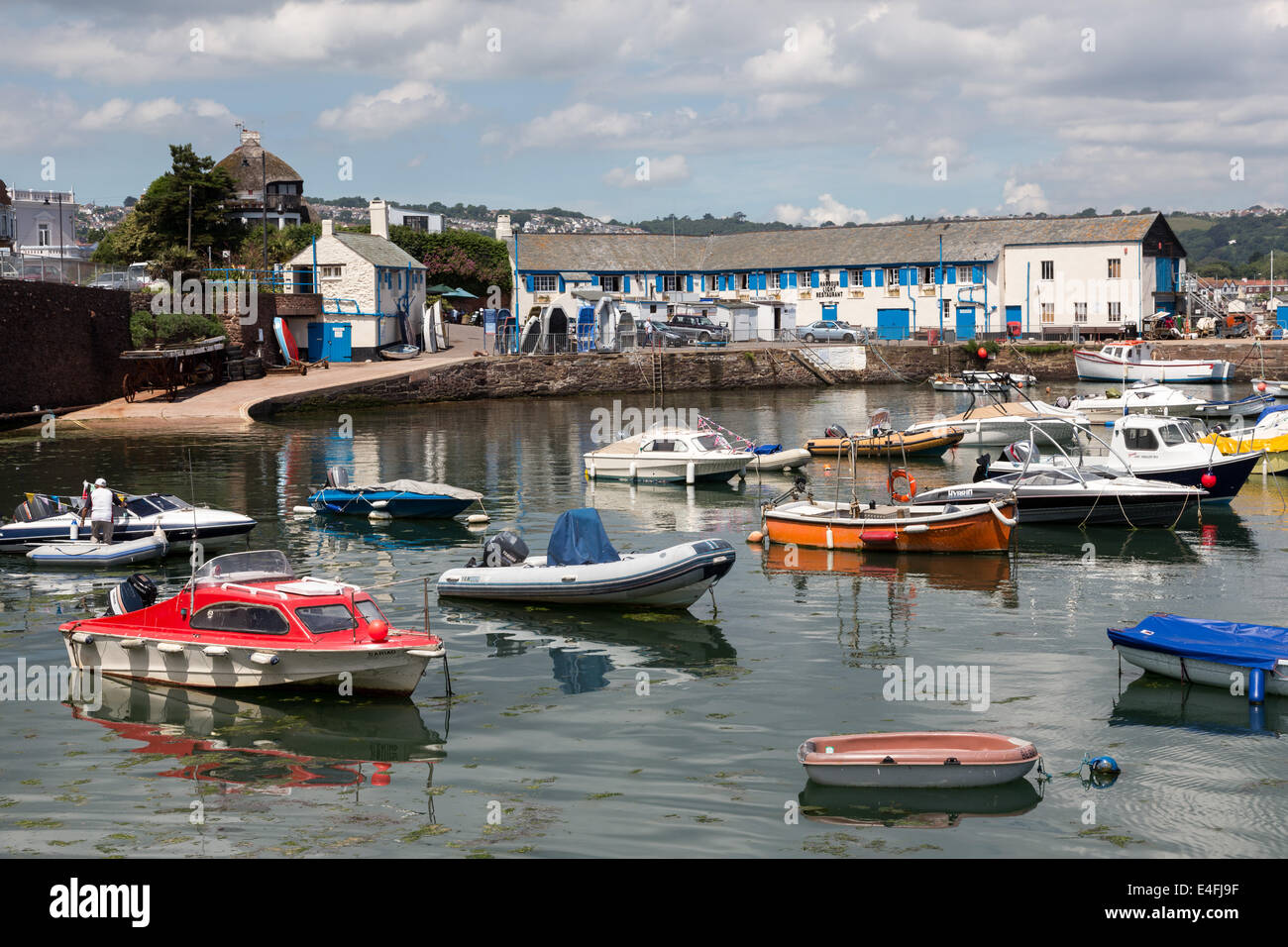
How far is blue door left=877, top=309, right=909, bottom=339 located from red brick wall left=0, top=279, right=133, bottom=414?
2180 inches

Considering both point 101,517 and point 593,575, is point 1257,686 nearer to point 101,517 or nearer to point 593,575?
point 593,575

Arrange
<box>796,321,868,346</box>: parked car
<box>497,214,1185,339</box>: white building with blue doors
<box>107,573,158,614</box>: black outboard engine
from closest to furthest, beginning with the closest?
<box>107,573,158,614</box>: black outboard engine < <box>796,321,868,346</box>: parked car < <box>497,214,1185,339</box>: white building with blue doors

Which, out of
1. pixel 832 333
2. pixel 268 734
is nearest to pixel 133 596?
pixel 268 734

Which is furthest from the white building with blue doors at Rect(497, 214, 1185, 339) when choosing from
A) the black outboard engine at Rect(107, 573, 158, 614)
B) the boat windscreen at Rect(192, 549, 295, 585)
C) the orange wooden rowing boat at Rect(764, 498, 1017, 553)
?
the boat windscreen at Rect(192, 549, 295, 585)

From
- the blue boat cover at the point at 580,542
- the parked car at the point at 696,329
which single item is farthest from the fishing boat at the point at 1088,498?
the parked car at the point at 696,329

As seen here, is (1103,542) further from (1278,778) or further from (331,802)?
(331,802)

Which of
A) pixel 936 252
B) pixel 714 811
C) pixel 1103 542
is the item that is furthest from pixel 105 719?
pixel 936 252

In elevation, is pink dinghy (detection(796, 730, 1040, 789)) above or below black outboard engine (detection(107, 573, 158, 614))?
below

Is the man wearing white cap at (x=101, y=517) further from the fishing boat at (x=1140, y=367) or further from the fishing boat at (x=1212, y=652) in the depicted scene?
the fishing boat at (x=1140, y=367)

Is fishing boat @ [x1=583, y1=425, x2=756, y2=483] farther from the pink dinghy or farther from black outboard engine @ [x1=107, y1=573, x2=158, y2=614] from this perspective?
the pink dinghy

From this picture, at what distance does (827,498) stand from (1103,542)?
8966mm

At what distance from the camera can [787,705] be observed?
19.1 m

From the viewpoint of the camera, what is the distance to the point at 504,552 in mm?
26422

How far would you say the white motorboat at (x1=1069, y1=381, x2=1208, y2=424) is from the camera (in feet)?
181
